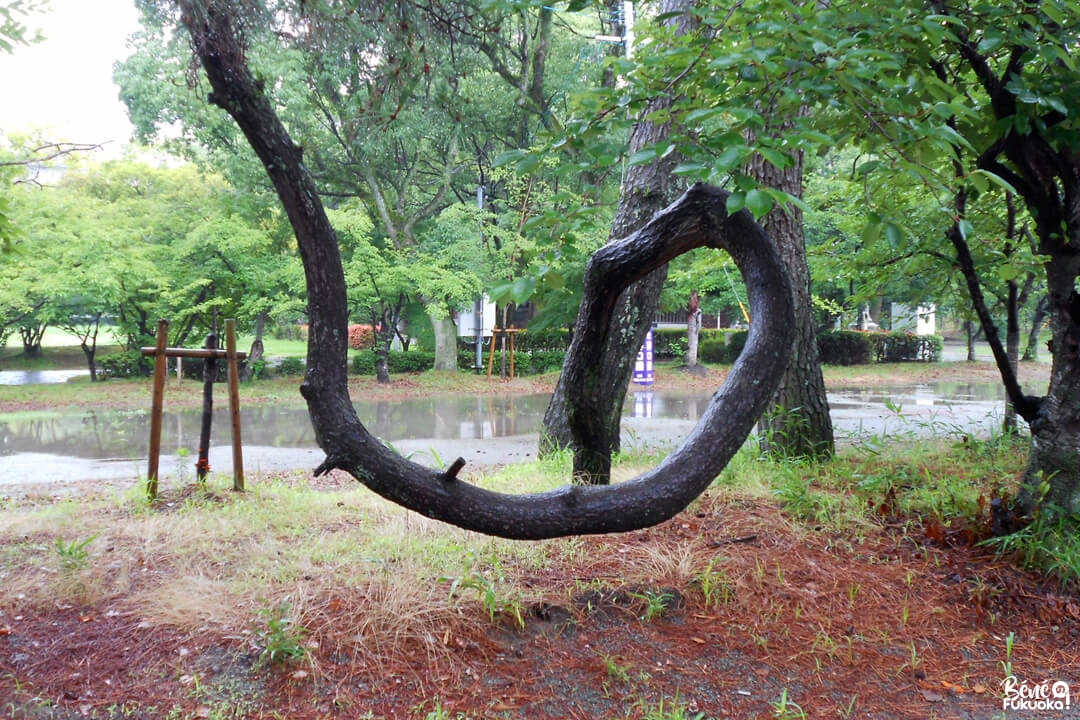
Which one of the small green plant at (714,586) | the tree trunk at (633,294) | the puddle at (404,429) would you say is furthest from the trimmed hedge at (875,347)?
the small green plant at (714,586)

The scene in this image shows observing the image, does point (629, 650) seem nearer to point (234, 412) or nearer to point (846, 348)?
point (234, 412)

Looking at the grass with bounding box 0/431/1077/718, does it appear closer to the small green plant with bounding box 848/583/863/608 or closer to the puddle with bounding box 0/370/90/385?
the small green plant with bounding box 848/583/863/608

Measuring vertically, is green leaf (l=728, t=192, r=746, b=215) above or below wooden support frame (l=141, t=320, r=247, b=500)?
above

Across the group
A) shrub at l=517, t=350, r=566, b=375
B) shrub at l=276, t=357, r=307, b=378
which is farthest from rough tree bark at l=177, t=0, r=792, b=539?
shrub at l=517, t=350, r=566, b=375

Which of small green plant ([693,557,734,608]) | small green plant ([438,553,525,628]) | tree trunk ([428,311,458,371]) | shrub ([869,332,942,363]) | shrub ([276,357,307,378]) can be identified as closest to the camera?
small green plant ([438,553,525,628])

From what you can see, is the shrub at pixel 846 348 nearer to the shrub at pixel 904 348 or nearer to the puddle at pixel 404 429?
the shrub at pixel 904 348

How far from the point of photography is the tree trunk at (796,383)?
5547 millimetres

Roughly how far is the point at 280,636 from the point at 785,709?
6.33 feet

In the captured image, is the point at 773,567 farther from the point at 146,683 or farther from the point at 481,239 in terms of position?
the point at 481,239

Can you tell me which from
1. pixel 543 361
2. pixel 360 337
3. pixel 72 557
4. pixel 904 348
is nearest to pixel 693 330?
pixel 543 361

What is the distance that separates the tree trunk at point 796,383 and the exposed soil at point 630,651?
1.82 meters

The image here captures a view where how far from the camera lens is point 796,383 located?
5664mm

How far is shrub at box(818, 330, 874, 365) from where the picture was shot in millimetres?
22406

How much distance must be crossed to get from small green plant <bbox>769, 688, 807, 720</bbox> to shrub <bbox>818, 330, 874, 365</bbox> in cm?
2126
